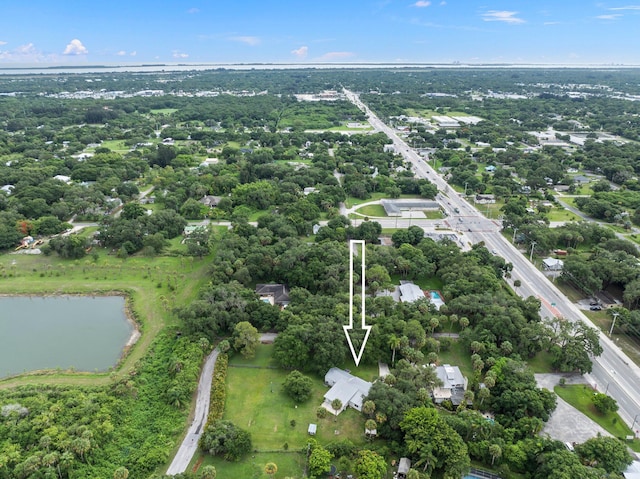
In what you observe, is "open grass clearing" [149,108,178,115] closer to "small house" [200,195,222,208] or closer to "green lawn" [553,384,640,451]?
"small house" [200,195,222,208]

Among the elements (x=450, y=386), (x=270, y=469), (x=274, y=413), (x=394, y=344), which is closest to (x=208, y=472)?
(x=270, y=469)

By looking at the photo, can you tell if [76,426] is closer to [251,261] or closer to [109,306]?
[109,306]

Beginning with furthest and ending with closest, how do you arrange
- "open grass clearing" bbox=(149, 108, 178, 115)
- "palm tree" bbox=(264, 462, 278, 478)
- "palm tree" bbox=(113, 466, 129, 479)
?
1. "open grass clearing" bbox=(149, 108, 178, 115)
2. "palm tree" bbox=(264, 462, 278, 478)
3. "palm tree" bbox=(113, 466, 129, 479)

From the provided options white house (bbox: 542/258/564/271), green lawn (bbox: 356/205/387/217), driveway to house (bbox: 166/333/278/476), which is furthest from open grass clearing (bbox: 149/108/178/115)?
white house (bbox: 542/258/564/271)

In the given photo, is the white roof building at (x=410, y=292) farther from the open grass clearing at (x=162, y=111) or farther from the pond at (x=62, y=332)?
the open grass clearing at (x=162, y=111)

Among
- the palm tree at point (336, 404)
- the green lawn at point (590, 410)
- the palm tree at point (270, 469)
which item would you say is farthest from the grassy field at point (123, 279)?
the green lawn at point (590, 410)

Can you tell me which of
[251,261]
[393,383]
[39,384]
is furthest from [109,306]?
[393,383]

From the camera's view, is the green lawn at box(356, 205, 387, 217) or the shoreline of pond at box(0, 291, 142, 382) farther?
the green lawn at box(356, 205, 387, 217)
